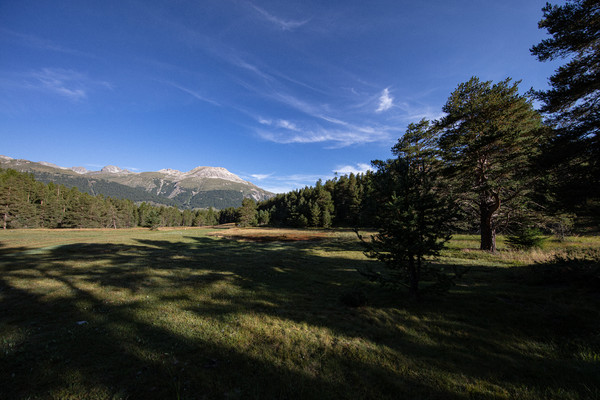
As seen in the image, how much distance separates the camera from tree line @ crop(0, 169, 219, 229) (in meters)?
56.2

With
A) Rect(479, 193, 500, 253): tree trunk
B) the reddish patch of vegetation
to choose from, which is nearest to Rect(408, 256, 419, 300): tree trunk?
Rect(479, 193, 500, 253): tree trunk

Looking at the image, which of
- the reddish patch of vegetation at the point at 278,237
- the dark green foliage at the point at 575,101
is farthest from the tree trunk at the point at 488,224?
the reddish patch of vegetation at the point at 278,237

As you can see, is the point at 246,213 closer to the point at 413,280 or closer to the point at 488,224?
the point at 488,224

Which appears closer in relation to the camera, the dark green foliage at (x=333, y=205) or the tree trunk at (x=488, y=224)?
the tree trunk at (x=488, y=224)

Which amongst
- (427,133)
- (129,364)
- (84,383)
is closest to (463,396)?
(129,364)

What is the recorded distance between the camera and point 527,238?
19.4 meters

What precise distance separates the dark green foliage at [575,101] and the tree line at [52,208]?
267ft

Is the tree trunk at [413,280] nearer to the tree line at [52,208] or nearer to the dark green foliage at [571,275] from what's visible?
the dark green foliage at [571,275]

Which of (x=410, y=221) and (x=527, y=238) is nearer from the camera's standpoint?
(x=410, y=221)

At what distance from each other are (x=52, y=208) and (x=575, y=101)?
377ft

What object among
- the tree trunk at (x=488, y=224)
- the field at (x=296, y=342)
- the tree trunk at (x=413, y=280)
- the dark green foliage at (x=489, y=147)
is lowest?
the field at (x=296, y=342)

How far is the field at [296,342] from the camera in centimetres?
397

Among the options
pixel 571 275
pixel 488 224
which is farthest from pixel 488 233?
pixel 571 275

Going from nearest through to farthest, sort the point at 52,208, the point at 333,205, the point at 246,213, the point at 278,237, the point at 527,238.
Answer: the point at 527,238 < the point at 278,237 < the point at 52,208 < the point at 333,205 < the point at 246,213
